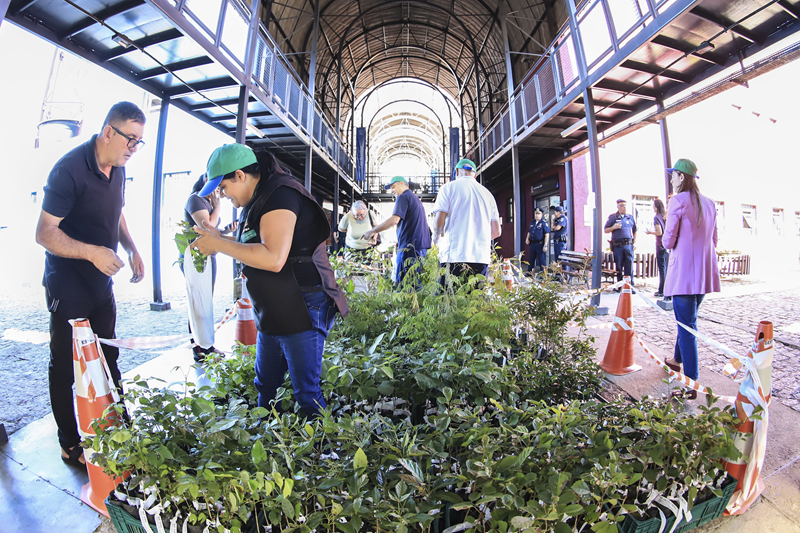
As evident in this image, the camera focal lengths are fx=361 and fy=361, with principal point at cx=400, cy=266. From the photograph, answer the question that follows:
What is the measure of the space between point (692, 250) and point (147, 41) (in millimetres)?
6850

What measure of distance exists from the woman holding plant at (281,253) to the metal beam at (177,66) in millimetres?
5154

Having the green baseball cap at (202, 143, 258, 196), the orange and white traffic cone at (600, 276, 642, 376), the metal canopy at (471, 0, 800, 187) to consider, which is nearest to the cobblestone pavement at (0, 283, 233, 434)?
the green baseball cap at (202, 143, 258, 196)

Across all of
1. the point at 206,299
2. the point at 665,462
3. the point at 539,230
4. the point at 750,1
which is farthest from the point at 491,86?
the point at 665,462

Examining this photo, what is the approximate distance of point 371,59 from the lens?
22328 millimetres

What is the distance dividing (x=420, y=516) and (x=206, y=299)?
291 cm

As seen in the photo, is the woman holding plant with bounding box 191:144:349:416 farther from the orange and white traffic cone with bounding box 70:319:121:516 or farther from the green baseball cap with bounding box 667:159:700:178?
the green baseball cap with bounding box 667:159:700:178

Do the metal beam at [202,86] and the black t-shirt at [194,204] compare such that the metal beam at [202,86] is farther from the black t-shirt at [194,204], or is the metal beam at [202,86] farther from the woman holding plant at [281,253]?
the woman holding plant at [281,253]

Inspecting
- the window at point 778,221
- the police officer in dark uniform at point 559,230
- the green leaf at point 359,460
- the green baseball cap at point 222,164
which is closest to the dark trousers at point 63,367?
the green baseball cap at point 222,164

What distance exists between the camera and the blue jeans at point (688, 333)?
9.38 feet

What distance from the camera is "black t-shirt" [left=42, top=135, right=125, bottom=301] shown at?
192 centimetres

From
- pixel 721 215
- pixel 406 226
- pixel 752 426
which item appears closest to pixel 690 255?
pixel 752 426

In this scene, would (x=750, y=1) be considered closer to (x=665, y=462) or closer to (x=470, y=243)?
(x=470, y=243)

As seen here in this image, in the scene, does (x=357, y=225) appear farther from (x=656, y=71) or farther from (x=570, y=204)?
(x=570, y=204)

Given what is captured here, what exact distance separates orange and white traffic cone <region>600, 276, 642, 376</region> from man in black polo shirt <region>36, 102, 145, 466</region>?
4007mm
